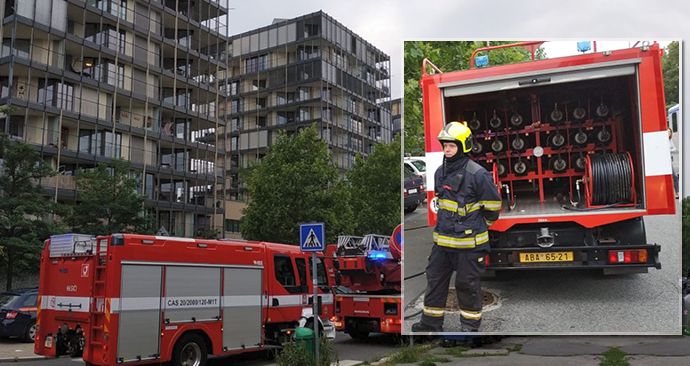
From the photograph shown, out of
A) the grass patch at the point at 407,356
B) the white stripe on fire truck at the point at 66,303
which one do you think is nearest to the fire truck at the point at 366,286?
the grass patch at the point at 407,356

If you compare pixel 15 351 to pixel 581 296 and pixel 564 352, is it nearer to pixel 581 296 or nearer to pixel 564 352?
pixel 564 352

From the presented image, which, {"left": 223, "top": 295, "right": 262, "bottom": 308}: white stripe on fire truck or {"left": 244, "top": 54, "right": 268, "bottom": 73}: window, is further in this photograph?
{"left": 244, "top": 54, "right": 268, "bottom": 73}: window

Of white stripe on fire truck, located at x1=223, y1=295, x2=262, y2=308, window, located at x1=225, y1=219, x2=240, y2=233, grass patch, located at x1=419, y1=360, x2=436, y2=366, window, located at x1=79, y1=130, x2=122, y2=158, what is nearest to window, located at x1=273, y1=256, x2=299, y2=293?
white stripe on fire truck, located at x1=223, y1=295, x2=262, y2=308

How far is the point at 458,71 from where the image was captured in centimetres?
781

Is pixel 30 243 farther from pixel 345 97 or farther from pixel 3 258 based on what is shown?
pixel 345 97

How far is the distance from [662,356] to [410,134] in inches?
248

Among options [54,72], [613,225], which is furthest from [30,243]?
[613,225]

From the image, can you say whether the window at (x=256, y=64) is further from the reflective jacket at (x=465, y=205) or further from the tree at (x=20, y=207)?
the reflective jacket at (x=465, y=205)

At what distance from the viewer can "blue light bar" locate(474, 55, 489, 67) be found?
7825mm

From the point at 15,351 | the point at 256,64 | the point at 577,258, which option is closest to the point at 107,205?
the point at 15,351

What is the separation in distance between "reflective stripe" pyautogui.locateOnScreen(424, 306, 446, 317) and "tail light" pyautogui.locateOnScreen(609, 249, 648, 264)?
195cm

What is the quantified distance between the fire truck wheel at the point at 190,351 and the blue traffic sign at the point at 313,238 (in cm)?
277

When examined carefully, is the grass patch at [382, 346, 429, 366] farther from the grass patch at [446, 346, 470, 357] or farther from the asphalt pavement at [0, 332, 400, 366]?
the asphalt pavement at [0, 332, 400, 366]

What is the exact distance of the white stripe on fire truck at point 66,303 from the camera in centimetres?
1139
